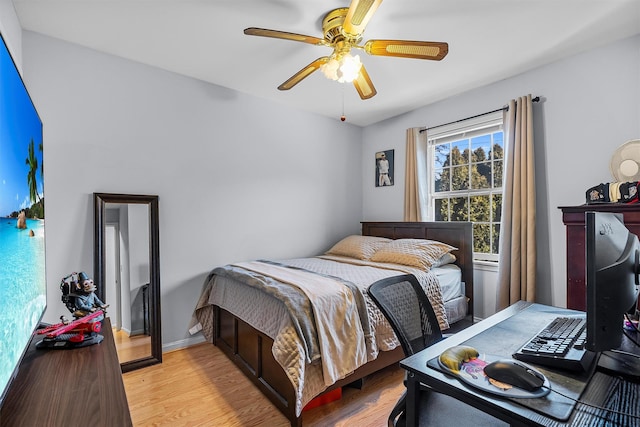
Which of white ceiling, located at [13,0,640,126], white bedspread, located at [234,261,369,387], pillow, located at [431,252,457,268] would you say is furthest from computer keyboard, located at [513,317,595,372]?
white ceiling, located at [13,0,640,126]

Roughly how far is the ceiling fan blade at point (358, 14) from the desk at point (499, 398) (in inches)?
61.2

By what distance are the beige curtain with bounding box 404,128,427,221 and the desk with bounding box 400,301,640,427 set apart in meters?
2.43

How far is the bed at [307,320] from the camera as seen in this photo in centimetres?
176

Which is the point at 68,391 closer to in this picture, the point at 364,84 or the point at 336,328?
the point at 336,328

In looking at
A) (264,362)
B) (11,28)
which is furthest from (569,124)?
(11,28)

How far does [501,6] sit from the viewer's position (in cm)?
196

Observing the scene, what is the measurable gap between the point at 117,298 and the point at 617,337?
302cm

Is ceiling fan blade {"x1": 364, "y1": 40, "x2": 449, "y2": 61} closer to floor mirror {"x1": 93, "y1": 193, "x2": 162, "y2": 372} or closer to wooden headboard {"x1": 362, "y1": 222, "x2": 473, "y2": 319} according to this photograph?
wooden headboard {"x1": 362, "y1": 222, "x2": 473, "y2": 319}

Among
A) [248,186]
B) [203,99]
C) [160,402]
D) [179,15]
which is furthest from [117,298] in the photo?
[179,15]

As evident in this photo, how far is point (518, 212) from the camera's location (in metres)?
2.77

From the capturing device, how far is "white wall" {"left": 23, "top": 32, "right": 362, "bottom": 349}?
2.33 meters

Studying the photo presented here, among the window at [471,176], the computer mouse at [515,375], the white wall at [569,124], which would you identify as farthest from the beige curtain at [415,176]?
the computer mouse at [515,375]

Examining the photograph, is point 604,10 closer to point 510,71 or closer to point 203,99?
point 510,71

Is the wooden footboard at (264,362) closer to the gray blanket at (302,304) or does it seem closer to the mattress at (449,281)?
the gray blanket at (302,304)
